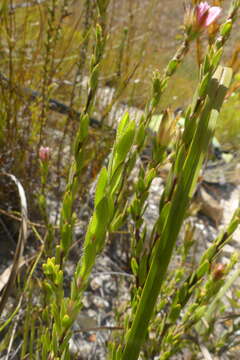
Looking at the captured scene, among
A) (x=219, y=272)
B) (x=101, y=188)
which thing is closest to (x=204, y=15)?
(x=101, y=188)

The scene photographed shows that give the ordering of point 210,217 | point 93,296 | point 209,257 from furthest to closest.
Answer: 1. point 210,217
2. point 93,296
3. point 209,257

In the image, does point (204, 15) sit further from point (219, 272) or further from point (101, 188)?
point (219, 272)

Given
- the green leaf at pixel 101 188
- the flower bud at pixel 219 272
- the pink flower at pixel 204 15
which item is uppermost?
the pink flower at pixel 204 15

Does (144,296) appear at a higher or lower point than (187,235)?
higher

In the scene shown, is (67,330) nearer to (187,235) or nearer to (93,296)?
(187,235)

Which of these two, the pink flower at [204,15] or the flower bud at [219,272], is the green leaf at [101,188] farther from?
the flower bud at [219,272]

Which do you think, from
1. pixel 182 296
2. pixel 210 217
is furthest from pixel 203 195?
pixel 182 296

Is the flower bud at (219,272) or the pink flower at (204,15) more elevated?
the pink flower at (204,15)

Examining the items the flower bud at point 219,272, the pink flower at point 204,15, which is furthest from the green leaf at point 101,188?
the flower bud at point 219,272

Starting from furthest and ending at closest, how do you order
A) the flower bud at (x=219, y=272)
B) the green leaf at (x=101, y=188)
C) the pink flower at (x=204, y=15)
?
the flower bud at (x=219, y=272) → the pink flower at (x=204, y=15) → the green leaf at (x=101, y=188)

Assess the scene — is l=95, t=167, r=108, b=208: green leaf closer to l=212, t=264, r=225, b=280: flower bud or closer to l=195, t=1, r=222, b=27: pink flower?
l=195, t=1, r=222, b=27: pink flower

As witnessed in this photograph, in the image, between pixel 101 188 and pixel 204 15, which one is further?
pixel 204 15
